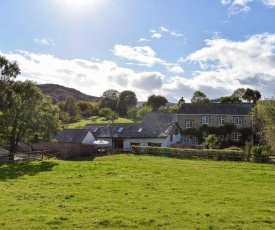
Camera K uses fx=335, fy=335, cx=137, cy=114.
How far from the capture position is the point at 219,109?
67.7 metres

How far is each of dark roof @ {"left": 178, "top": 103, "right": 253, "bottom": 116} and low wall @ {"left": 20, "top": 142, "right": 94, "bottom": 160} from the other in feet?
77.9

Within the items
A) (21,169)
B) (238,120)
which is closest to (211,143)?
(238,120)

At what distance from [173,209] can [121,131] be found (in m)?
48.7

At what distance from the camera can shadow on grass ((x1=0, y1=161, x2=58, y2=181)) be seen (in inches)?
1086

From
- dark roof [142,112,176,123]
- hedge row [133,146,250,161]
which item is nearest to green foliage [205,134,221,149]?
hedge row [133,146,250,161]

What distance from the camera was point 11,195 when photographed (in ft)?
62.7

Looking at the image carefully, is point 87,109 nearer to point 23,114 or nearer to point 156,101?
point 156,101

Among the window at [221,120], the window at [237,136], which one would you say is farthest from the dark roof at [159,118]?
the window at [237,136]

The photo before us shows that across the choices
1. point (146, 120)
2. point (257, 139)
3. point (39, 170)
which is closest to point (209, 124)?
point (257, 139)

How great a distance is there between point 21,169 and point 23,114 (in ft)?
36.6

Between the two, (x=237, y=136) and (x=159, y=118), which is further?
(x=159, y=118)

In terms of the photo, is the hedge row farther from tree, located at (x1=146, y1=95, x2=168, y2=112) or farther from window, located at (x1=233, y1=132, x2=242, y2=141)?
tree, located at (x1=146, y1=95, x2=168, y2=112)

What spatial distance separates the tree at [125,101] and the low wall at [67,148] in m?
75.0

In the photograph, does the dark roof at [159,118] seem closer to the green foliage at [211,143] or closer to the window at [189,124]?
the window at [189,124]
